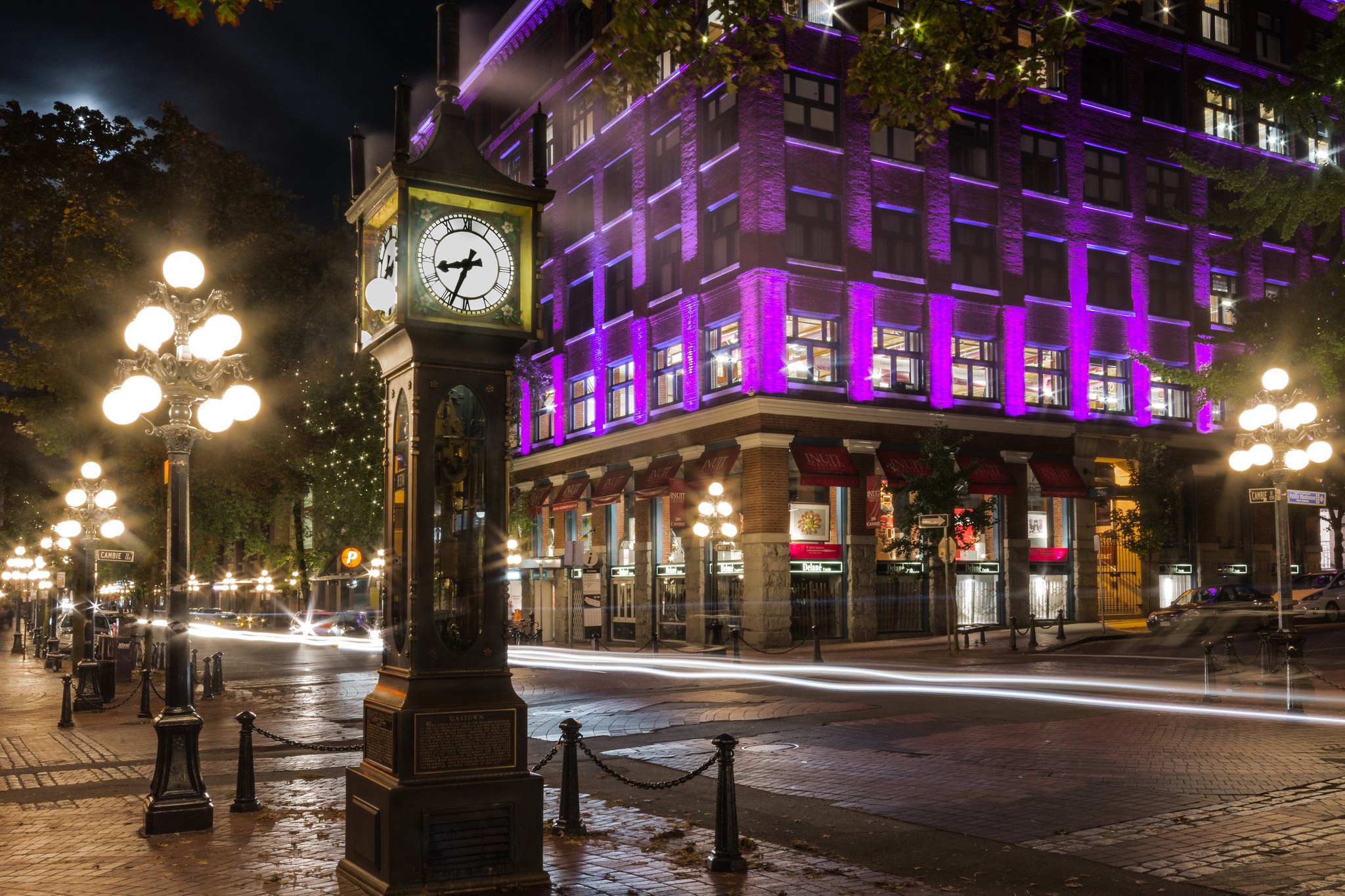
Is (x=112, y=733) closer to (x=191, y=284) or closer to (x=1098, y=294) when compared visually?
(x=191, y=284)

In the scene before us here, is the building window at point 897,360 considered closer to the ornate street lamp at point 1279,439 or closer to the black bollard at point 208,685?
the ornate street lamp at point 1279,439

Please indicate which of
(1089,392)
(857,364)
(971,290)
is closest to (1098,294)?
(1089,392)

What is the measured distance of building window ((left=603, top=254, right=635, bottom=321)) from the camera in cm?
4244

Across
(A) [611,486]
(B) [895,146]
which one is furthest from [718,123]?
(A) [611,486]

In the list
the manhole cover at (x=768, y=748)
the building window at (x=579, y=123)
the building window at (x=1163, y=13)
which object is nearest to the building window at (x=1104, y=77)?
the building window at (x=1163, y=13)

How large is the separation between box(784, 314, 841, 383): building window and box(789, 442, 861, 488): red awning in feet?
7.05

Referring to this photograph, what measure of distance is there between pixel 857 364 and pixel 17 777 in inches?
1081

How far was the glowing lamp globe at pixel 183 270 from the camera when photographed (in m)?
10.8

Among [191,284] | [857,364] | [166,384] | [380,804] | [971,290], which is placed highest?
[971,290]

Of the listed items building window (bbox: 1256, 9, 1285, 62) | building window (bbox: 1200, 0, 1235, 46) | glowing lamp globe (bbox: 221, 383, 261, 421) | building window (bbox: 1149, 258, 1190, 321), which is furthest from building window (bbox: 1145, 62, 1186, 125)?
glowing lamp globe (bbox: 221, 383, 261, 421)

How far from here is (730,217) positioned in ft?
119

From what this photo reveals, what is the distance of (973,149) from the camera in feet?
129

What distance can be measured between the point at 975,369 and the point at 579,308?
52.9 feet

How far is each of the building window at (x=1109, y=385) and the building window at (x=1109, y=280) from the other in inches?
80.4
